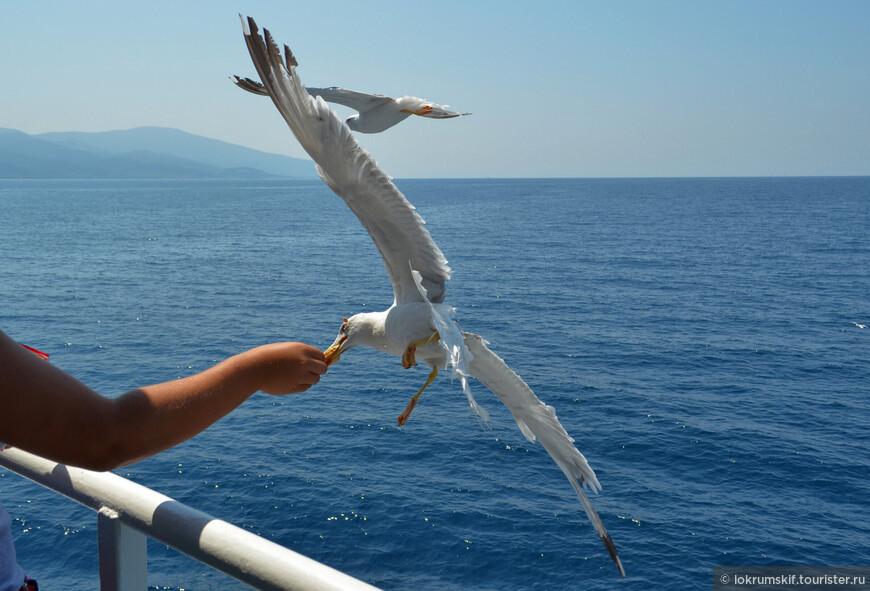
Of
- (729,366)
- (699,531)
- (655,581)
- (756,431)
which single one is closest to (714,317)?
(729,366)

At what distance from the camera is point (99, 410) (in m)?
1.48

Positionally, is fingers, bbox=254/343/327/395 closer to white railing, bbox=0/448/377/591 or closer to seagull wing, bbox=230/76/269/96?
white railing, bbox=0/448/377/591

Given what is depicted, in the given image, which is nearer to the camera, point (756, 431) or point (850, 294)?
point (756, 431)

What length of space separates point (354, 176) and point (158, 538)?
7.88ft

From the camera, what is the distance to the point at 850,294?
56.8 m

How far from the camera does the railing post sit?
237cm

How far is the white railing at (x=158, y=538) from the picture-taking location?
190cm

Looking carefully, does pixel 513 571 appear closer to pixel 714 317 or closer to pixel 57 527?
pixel 57 527

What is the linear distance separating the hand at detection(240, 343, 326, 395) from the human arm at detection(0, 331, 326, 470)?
2 cm

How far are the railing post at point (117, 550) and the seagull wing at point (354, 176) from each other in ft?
6.67

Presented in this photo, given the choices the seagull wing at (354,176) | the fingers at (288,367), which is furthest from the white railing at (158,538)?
the seagull wing at (354,176)

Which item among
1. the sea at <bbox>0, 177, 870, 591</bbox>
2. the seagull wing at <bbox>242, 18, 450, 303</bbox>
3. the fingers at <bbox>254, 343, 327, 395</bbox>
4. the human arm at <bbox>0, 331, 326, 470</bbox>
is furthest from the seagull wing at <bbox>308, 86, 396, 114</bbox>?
the sea at <bbox>0, 177, 870, 591</bbox>

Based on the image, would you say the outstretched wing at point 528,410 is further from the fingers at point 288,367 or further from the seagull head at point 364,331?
the fingers at point 288,367

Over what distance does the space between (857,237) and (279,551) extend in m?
108
